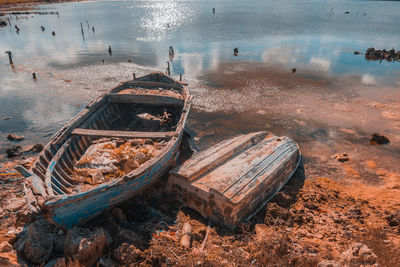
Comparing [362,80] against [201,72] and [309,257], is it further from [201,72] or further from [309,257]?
[309,257]

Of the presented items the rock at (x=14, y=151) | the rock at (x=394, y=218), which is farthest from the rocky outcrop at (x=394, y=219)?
the rock at (x=14, y=151)

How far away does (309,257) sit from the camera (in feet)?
17.5

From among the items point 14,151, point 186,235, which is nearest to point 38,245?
point 186,235

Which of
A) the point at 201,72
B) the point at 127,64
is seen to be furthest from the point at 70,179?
the point at 127,64

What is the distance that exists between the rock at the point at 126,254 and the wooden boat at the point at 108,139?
125cm

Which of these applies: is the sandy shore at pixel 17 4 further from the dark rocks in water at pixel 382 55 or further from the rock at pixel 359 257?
the rock at pixel 359 257

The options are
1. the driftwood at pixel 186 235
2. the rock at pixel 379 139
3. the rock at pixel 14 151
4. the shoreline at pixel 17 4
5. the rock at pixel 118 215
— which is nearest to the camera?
the driftwood at pixel 186 235

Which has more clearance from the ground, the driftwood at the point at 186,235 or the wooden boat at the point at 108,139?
the wooden boat at the point at 108,139

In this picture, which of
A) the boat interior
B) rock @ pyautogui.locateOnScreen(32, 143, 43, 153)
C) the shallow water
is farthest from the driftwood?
the shallow water

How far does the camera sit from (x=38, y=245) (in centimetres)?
548

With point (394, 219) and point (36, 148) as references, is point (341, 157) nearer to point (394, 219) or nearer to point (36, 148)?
point (394, 219)

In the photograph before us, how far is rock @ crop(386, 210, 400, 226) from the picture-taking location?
6.95 meters

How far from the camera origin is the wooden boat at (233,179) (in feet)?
22.7

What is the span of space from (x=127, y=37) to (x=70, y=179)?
37.9 meters
